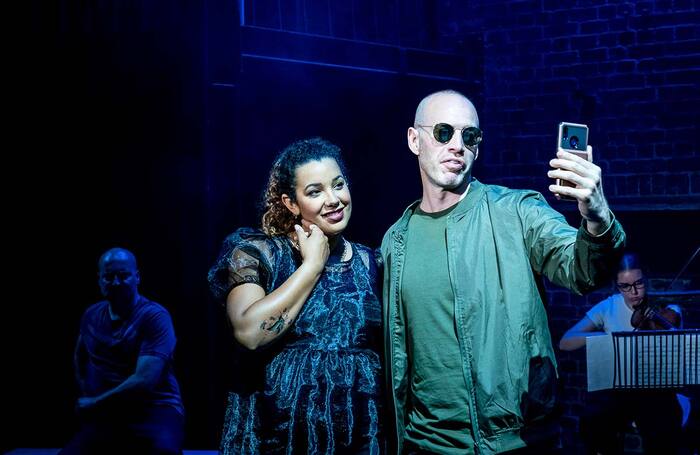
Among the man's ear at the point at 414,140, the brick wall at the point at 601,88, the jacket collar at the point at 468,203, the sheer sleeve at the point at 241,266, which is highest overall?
the brick wall at the point at 601,88

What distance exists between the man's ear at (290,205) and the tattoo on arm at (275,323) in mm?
477

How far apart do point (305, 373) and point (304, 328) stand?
160mm

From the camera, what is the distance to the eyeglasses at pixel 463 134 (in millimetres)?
3250

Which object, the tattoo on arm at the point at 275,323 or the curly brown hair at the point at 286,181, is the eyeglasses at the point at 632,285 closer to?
the curly brown hair at the point at 286,181

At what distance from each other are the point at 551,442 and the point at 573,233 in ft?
2.46

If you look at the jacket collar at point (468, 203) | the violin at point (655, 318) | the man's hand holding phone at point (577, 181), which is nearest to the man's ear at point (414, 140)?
the jacket collar at point (468, 203)

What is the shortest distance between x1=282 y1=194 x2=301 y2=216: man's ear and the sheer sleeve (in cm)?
18

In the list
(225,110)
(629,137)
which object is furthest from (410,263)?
(629,137)

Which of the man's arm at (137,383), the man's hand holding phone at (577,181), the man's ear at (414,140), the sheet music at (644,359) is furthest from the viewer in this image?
the man's arm at (137,383)

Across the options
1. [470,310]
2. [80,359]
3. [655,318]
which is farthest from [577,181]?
[80,359]

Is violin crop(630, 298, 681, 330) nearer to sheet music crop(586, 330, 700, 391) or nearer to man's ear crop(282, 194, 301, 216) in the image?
sheet music crop(586, 330, 700, 391)

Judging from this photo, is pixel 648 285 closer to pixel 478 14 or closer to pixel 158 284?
pixel 478 14

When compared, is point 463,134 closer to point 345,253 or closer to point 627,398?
point 345,253

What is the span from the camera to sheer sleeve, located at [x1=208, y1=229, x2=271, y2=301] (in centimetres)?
301
